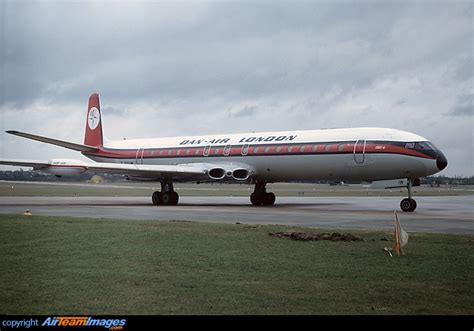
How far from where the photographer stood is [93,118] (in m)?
34.9

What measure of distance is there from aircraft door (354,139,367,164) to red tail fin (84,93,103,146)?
1824 cm

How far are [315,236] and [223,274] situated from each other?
412 cm

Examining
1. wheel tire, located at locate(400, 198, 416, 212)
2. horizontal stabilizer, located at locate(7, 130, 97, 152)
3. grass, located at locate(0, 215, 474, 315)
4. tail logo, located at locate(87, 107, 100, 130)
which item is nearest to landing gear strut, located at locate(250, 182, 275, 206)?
wheel tire, located at locate(400, 198, 416, 212)

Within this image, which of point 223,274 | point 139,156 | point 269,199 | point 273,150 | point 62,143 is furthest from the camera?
point 139,156

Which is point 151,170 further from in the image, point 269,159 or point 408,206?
point 408,206

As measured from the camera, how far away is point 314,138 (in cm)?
2414

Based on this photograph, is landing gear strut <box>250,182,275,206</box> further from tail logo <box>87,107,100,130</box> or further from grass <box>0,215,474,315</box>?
grass <box>0,215,474,315</box>

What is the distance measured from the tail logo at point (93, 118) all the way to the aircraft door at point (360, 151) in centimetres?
1868

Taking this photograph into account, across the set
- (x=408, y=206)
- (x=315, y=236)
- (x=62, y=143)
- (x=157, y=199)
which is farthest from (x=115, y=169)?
(x=315, y=236)

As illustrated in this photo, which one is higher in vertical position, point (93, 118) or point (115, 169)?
point (93, 118)

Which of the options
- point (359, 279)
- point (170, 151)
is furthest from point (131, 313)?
point (170, 151)
